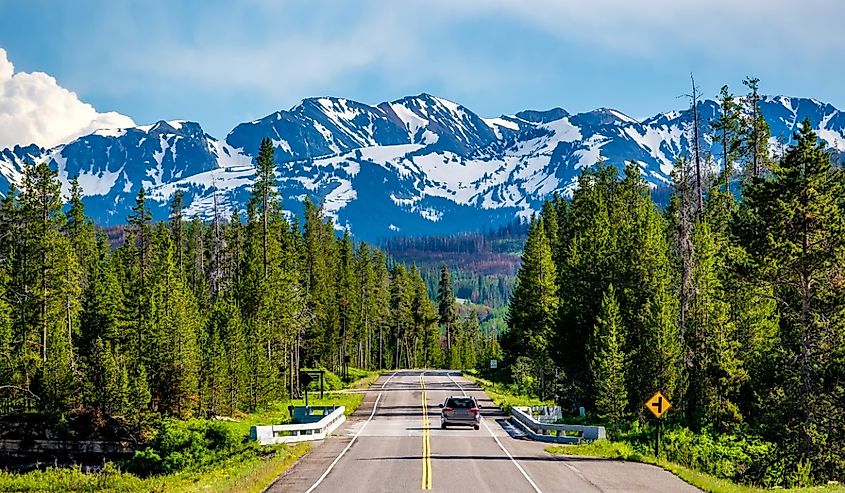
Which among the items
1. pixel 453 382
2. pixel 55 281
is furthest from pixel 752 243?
pixel 453 382

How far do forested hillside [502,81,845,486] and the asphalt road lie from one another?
8.68m

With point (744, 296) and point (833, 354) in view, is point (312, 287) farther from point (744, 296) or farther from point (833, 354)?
point (833, 354)

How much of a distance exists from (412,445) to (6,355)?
3059 cm

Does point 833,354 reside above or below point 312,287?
below

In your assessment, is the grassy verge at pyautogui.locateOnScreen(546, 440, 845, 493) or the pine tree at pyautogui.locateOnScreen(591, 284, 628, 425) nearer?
the grassy verge at pyautogui.locateOnScreen(546, 440, 845, 493)

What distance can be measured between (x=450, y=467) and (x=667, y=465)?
784cm

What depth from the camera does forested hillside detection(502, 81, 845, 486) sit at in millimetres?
36344

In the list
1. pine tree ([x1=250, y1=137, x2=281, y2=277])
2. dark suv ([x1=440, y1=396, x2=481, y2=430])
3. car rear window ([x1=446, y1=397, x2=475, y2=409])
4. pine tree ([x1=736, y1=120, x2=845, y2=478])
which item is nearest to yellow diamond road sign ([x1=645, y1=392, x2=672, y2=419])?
pine tree ([x1=736, y1=120, x2=845, y2=478])

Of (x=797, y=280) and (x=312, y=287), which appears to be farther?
(x=312, y=287)

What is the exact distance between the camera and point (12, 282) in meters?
55.6

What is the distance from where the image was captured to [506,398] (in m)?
65.6

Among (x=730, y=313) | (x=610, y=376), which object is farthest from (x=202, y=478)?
(x=730, y=313)

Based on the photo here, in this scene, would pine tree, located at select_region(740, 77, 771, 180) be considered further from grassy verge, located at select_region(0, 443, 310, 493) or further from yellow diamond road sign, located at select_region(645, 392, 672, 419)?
grassy verge, located at select_region(0, 443, 310, 493)

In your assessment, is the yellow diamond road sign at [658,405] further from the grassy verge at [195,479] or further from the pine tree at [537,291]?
the pine tree at [537,291]
